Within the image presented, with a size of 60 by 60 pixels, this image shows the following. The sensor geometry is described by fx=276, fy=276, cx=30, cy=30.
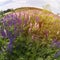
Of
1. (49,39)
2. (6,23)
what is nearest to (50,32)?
(49,39)

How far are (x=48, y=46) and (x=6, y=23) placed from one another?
67 centimetres

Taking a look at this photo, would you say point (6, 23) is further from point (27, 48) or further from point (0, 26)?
point (27, 48)

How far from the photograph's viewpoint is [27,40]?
3.60 metres

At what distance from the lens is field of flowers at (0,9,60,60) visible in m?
3.60

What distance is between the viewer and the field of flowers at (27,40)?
360cm

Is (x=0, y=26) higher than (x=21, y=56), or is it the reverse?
(x=0, y=26)

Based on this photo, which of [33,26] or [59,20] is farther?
[59,20]

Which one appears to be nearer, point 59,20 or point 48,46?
point 48,46

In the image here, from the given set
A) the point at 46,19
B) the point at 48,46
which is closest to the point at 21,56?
the point at 48,46

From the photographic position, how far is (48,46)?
12.0 feet

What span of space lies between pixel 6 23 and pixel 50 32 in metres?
0.62

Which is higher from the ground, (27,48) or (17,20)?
(17,20)

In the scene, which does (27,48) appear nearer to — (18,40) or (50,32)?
(18,40)

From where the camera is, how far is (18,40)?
3605 mm
